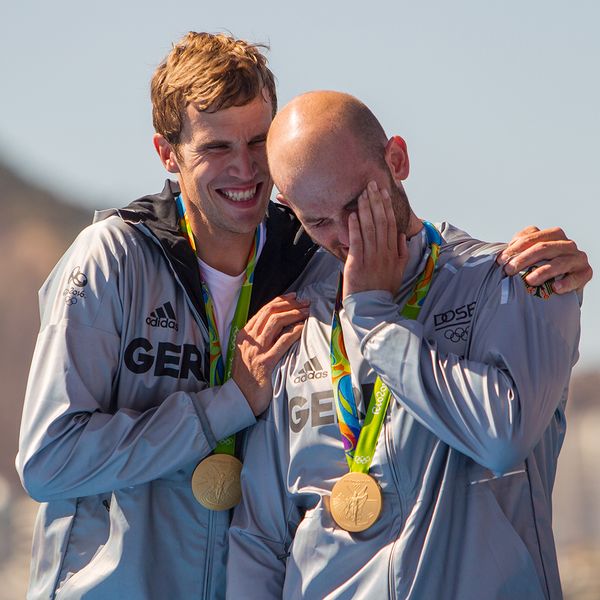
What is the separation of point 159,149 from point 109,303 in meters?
0.60

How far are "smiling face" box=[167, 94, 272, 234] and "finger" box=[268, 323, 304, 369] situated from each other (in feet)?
1.33

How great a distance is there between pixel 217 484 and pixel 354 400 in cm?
51

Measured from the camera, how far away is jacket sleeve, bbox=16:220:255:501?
109 inches

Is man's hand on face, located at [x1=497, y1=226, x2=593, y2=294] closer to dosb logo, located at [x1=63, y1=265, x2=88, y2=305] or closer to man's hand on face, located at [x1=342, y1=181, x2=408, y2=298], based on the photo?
man's hand on face, located at [x1=342, y1=181, x2=408, y2=298]

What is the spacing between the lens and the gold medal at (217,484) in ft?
9.25

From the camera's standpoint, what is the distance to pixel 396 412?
2451 millimetres

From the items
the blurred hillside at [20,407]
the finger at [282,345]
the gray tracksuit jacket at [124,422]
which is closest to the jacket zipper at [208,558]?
the gray tracksuit jacket at [124,422]

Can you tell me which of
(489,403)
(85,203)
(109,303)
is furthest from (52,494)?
(85,203)

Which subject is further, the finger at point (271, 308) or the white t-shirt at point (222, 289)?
the white t-shirt at point (222, 289)

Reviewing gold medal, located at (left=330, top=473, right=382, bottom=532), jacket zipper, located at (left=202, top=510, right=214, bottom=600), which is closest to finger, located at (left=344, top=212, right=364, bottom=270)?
gold medal, located at (left=330, top=473, right=382, bottom=532)

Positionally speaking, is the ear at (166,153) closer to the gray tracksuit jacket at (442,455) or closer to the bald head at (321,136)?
the bald head at (321,136)

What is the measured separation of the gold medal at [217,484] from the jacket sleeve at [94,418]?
44 millimetres

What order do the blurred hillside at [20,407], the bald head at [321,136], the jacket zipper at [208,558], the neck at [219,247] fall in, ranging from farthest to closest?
the blurred hillside at [20,407] < the neck at [219,247] < the jacket zipper at [208,558] < the bald head at [321,136]

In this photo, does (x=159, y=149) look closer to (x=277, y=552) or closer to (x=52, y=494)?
(x=52, y=494)
